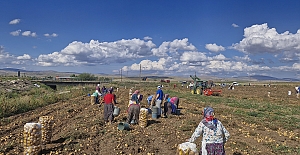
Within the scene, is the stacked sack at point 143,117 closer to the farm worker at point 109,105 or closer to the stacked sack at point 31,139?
the farm worker at point 109,105

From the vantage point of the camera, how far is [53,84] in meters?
52.7

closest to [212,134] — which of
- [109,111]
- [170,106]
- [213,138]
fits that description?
[213,138]

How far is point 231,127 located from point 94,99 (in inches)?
431

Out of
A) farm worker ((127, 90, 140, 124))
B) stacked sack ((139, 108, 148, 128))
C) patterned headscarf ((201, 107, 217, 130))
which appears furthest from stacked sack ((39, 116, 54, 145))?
patterned headscarf ((201, 107, 217, 130))

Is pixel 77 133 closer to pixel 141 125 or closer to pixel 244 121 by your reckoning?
pixel 141 125

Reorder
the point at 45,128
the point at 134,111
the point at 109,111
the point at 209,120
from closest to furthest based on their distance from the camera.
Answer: the point at 209,120 < the point at 45,128 < the point at 134,111 < the point at 109,111

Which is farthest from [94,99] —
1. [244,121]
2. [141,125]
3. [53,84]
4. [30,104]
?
[53,84]

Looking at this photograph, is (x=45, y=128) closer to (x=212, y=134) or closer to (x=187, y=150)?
(x=187, y=150)

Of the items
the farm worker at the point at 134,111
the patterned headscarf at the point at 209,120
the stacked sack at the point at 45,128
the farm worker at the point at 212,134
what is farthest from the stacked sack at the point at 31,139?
the farm worker at the point at 134,111

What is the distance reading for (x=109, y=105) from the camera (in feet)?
39.6

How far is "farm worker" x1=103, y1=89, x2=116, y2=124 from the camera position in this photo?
12031mm

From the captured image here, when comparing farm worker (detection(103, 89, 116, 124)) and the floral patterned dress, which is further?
farm worker (detection(103, 89, 116, 124))

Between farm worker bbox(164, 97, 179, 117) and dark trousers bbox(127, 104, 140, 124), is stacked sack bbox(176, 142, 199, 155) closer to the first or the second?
dark trousers bbox(127, 104, 140, 124)

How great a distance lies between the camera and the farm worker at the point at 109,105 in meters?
12.0
